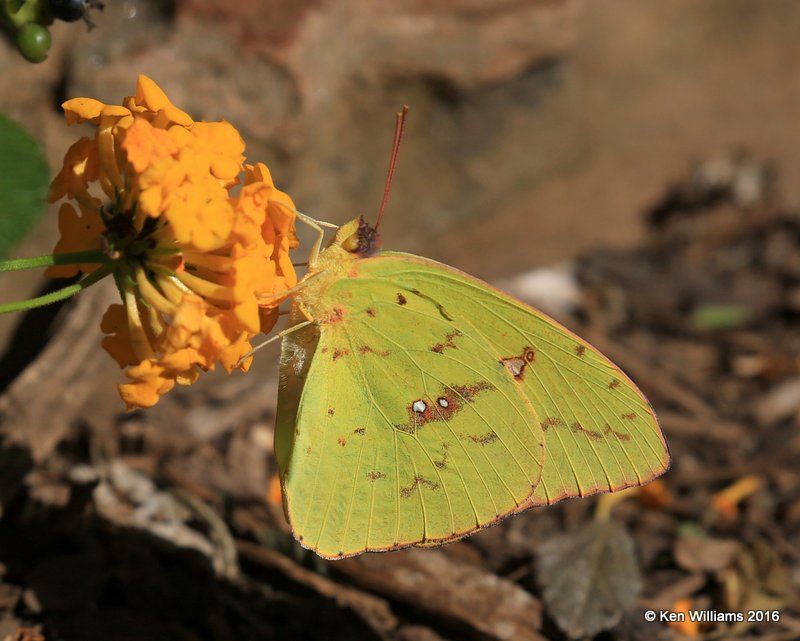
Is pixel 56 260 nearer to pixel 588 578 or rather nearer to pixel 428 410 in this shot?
pixel 428 410

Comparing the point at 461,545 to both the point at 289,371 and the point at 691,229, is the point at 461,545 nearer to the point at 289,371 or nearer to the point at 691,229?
the point at 289,371

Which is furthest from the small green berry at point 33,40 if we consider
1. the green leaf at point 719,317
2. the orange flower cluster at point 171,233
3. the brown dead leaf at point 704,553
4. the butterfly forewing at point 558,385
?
the green leaf at point 719,317

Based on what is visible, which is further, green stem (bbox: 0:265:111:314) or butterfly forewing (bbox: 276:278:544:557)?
butterfly forewing (bbox: 276:278:544:557)

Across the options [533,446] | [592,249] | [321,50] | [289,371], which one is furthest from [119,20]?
[592,249]

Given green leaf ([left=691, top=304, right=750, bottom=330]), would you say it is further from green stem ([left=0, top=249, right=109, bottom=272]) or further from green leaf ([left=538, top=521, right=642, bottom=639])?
green stem ([left=0, top=249, right=109, bottom=272])

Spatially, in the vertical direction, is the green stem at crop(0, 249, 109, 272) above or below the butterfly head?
below

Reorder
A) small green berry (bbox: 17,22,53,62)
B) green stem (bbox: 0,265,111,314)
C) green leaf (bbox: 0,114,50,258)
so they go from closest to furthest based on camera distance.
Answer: green stem (bbox: 0,265,111,314)
small green berry (bbox: 17,22,53,62)
green leaf (bbox: 0,114,50,258)

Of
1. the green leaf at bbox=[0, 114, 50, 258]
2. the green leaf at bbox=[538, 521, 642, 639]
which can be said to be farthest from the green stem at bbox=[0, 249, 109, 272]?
the green leaf at bbox=[538, 521, 642, 639]
